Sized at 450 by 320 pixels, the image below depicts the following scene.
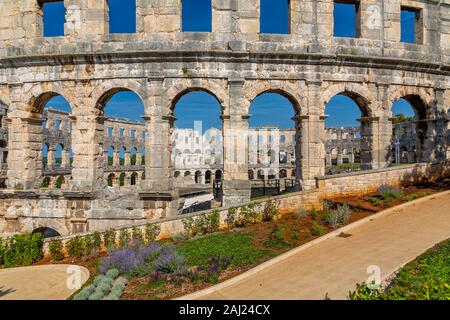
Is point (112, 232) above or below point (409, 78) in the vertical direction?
below

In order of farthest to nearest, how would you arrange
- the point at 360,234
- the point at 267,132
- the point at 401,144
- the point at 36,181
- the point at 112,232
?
the point at 267,132 < the point at 401,144 < the point at 36,181 < the point at 112,232 < the point at 360,234

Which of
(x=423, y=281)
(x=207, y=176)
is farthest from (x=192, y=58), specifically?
(x=207, y=176)

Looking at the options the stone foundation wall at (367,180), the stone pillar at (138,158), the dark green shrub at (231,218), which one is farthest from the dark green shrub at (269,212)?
the stone pillar at (138,158)

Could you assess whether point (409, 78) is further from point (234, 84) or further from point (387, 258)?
point (387, 258)

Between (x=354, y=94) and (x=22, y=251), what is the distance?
14251 millimetres

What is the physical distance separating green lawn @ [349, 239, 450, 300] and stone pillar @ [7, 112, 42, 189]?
13.3m

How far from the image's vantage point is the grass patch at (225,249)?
7.16 m

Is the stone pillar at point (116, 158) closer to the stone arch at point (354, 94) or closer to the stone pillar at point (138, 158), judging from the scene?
the stone pillar at point (138, 158)

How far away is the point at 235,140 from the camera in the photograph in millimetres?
12289

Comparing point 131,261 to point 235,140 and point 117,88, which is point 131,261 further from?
point 117,88

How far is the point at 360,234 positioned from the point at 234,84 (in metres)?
7.42

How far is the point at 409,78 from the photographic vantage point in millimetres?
14047

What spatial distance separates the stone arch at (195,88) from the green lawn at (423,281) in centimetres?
866

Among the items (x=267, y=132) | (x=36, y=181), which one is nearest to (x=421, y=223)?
(x=36, y=181)
